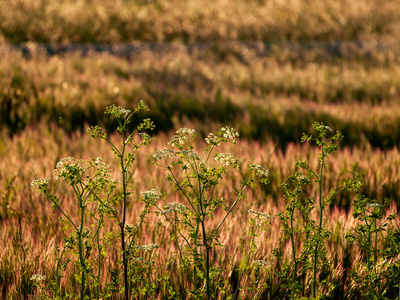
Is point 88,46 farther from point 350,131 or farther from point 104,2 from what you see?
point 350,131

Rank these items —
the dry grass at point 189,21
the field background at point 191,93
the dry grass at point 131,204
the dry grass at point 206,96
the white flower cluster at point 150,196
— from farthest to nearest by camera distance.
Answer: the dry grass at point 189,21, the dry grass at point 206,96, the field background at point 191,93, the dry grass at point 131,204, the white flower cluster at point 150,196

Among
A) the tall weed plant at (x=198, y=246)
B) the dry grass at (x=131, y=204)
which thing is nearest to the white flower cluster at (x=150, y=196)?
the tall weed plant at (x=198, y=246)

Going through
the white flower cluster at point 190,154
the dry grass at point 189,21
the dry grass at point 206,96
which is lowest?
the white flower cluster at point 190,154

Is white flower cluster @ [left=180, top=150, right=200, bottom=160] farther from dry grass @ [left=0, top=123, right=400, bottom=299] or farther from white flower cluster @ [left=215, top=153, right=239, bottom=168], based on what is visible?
dry grass @ [left=0, top=123, right=400, bottom=299]

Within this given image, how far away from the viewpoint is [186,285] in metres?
2.02

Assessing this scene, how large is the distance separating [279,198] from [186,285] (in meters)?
1.20

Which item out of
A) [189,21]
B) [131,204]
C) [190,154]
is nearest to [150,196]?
[190,154]

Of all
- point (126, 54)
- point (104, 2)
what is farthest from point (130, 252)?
point (104, 2)

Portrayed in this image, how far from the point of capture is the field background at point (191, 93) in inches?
110

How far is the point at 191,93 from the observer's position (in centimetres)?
625

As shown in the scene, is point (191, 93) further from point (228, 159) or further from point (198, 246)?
point (228, 159)

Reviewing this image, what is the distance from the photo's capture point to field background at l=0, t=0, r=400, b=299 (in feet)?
9.16

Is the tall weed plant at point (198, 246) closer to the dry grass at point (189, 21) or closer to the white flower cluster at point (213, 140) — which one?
the white flower cluster at point (213, 140)

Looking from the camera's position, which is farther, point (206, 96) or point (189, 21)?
point (189, 21)
